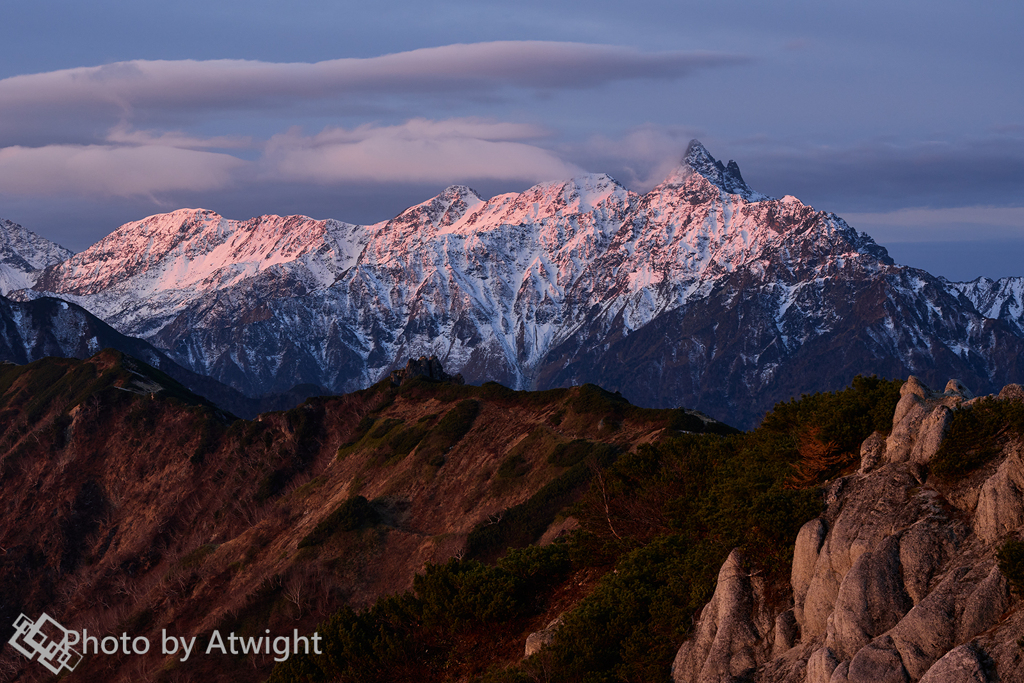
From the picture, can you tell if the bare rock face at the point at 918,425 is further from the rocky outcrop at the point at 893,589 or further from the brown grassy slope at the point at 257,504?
the brown grassy slope at the point at 257,504

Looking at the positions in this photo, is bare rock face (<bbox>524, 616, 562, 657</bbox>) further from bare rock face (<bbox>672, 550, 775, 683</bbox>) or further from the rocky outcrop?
the rocky outcrop

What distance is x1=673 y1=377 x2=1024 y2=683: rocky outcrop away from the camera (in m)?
25.5

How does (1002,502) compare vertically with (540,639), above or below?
above

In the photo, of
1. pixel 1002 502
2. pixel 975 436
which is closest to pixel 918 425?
pixel 975 436

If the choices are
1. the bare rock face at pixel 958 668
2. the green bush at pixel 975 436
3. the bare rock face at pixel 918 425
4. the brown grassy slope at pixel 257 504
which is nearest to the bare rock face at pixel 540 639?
the bare rock face at pixel 918 425

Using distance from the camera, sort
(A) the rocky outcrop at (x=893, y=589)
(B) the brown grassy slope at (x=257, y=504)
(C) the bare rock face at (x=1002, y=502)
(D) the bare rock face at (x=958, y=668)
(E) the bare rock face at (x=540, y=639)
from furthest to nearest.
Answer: (B) the brown grassy slope at (x=257, y=504)
(E) the bare rock face at (x=540, y=639)
(C) the bare rock face at (x=1002, y=502)
(A) the rocky outcrop at (x=893, y=589)
(D) the bare rock face at (x=958, y=668)

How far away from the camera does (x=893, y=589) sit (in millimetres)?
27672

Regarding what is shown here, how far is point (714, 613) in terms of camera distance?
110 ft

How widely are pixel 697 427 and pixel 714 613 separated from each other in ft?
248

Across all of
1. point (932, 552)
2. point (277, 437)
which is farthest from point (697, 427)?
point (277, 437)

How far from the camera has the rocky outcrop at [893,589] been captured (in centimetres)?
2550

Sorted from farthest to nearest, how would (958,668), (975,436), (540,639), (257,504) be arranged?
(257,504) → (540,639) → (975,436) → (958,668)

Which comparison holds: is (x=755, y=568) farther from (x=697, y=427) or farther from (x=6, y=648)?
(x=6, y=648)

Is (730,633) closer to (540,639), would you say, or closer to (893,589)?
(893,589)
